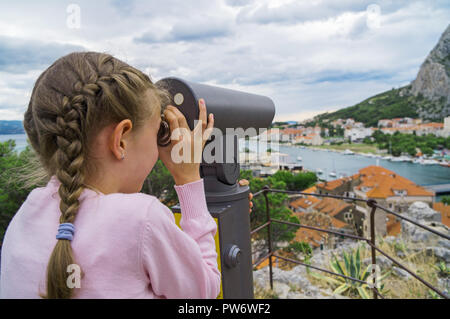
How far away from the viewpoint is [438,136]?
103ft

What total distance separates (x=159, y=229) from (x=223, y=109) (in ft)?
1.78

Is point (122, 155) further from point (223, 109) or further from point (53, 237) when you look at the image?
point (223, 109)

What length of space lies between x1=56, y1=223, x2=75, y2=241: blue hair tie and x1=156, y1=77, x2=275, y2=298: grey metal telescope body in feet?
1.52

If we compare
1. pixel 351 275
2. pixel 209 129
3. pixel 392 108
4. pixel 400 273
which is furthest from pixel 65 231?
pixel 392 108

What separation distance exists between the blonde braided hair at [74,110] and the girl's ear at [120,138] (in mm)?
15

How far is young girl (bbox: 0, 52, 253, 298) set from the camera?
1.69 feet

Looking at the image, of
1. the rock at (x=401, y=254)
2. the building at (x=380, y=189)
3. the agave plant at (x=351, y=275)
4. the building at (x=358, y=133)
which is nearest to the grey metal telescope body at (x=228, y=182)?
the agave plant at (x=351, y=275)

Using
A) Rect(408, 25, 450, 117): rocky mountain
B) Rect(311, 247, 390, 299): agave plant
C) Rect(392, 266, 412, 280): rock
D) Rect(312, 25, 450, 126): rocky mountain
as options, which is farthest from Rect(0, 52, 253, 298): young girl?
Rect(408, 25, 450, 117): rocky mountain

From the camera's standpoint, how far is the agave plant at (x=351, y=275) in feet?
8.32

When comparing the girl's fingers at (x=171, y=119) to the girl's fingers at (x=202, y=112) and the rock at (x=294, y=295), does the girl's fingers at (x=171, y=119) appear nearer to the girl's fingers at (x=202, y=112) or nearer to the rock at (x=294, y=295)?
the girl's fingers at (x=202, y=112)

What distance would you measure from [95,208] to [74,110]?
0.56 feet

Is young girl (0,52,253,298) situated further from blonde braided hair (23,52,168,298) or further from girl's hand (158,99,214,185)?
girl's hand (158,99,214,185)

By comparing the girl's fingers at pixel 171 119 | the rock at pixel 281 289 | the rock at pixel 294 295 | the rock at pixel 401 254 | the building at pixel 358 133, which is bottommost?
the rock at pixel 401 254

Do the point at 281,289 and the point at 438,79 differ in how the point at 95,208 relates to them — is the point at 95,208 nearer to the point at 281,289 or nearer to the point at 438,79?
the point at 281,289
